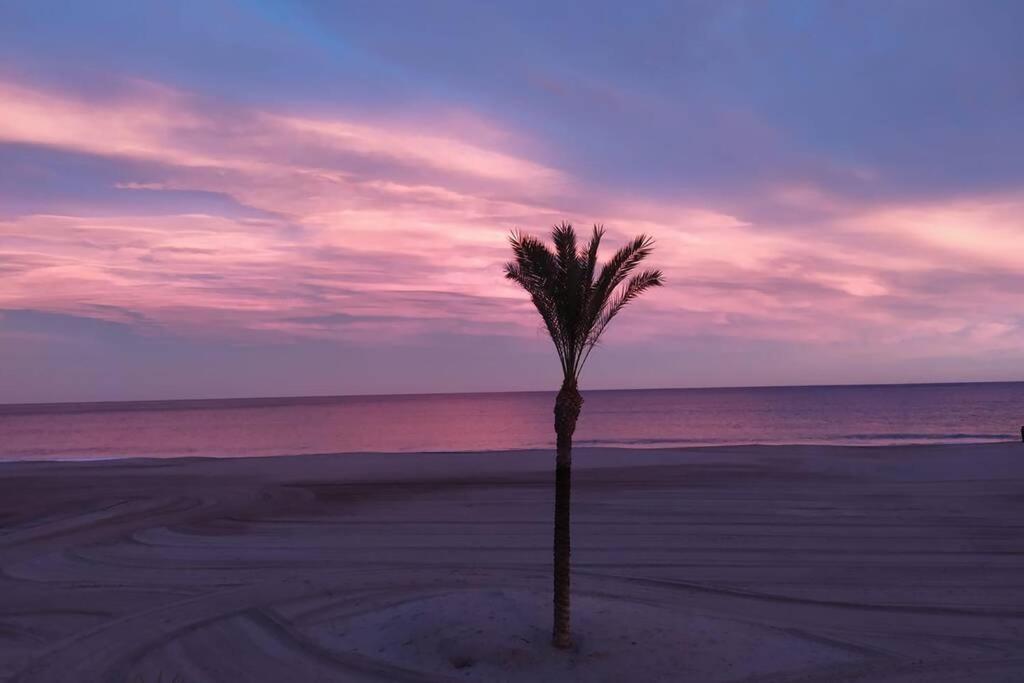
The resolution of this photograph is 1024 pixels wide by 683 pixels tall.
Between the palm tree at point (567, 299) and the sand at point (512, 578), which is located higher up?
the palm tree at point (567, 299)

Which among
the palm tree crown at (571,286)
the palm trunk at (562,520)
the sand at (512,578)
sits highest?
the palm tree crown at (571,286)

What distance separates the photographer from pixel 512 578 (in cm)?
1426

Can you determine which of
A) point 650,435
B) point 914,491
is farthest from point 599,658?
point 650,435

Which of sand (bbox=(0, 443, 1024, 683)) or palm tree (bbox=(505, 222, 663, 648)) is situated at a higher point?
palm tree (bbox=(505, 222, 663, 648))

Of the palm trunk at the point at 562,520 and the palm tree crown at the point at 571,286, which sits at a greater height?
the palm tree crown at the point at 571,286

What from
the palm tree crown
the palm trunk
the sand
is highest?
the palm tree crown

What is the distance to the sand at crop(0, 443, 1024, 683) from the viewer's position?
9992 millimetres

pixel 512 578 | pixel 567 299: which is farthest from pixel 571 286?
pixel 512 578

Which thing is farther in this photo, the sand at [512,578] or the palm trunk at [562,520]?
the sand at [512,578]

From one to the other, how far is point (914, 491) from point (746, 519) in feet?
23.7

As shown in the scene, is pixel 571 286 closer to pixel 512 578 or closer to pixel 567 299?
pixel 567 299

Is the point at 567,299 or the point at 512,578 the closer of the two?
the point at 567,299

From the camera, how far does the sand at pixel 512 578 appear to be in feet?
32.8

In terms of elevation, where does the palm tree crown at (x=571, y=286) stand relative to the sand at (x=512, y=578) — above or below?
above
